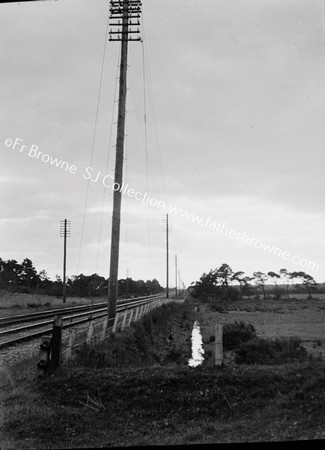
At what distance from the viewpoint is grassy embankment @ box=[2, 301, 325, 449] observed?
210 inches

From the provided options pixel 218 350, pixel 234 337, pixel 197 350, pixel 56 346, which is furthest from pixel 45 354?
pixel 234 337

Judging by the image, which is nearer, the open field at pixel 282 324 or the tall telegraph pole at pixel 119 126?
the tall telegraph pole at pixel 119 126

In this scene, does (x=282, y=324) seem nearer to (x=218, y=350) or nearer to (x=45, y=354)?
(x=218, y=350)

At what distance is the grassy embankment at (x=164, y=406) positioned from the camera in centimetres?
533

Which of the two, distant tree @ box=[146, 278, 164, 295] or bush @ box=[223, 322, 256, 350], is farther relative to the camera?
distant tree @ box=[146, 278, 164, 295]

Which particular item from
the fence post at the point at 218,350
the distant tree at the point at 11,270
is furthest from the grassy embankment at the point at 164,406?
the distant tree at the point at 11,270

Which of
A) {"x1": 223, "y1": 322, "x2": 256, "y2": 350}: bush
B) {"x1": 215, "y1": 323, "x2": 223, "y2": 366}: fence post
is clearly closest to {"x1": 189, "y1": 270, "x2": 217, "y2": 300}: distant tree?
{"x1": 223, "y1": 322, "x2": 256, "y2": 350}: bush

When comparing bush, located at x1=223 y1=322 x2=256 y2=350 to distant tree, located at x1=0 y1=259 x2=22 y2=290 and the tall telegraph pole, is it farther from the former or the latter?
distant tree, located at x1=0 y1=259 x2=22 y2=290

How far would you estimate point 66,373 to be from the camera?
24.6 ft

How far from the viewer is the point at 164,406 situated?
6262 millimetres

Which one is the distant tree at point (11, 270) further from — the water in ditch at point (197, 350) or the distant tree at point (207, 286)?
the water in ditch at point (197, 350)

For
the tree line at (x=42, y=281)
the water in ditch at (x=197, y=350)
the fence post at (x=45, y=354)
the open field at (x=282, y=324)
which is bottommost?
the water in ditch at (x=197, y=350)

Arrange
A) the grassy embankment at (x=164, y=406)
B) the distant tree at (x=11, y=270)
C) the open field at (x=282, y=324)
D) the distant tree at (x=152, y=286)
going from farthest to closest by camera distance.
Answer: the distant tree at (x=152, y=286)
the distant tree at (x=11, y=270)
the open field at (x=282, y=324)
the grassy embankment at (x=164, y=406)

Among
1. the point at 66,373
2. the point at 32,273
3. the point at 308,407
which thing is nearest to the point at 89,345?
the point at 66,373
